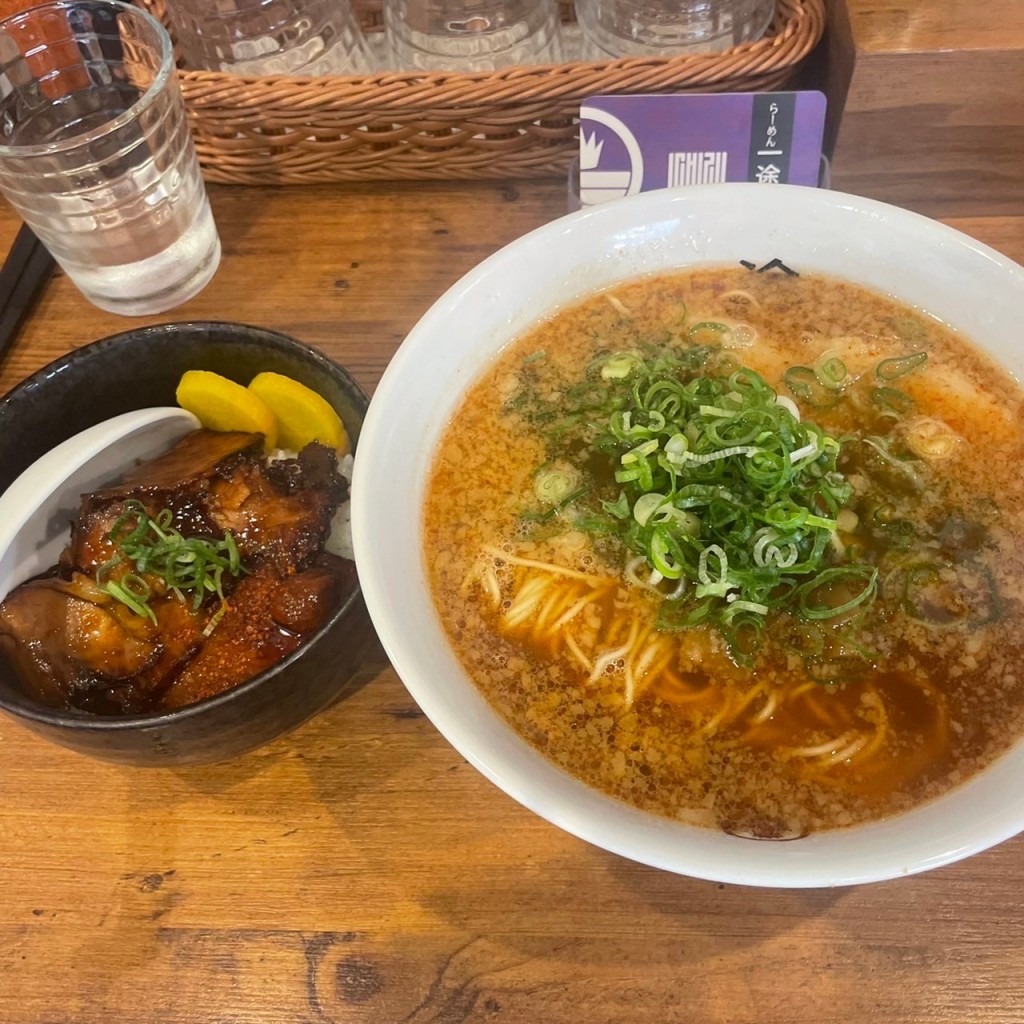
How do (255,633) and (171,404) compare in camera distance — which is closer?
(255,633)

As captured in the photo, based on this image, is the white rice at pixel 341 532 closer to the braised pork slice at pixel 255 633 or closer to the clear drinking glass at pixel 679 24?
the braised pork slice at pixel 255 633

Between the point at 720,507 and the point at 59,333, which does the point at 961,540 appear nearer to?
the point at 720,507

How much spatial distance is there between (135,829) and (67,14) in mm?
1530

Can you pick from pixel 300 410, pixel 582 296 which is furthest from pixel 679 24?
pixel 300 410

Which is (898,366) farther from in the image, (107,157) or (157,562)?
(107,157)

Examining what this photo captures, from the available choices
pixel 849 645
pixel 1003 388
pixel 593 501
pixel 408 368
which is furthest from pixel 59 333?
pixel 1003 388

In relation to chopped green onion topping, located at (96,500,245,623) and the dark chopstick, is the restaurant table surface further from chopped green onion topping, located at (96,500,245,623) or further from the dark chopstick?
the dark chopstick

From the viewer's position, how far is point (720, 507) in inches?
46.4

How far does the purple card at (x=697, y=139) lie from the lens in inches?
61.9

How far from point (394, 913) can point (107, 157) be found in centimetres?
142

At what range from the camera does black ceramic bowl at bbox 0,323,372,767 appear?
1.11 m

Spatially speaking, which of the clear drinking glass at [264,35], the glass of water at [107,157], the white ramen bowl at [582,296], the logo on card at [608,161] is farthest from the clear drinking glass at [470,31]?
the white ramen bowl at [582,296]

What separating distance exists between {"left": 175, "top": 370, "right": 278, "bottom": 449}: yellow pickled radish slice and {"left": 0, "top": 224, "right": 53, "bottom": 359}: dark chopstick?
627 mm

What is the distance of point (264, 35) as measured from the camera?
187 centimetres
